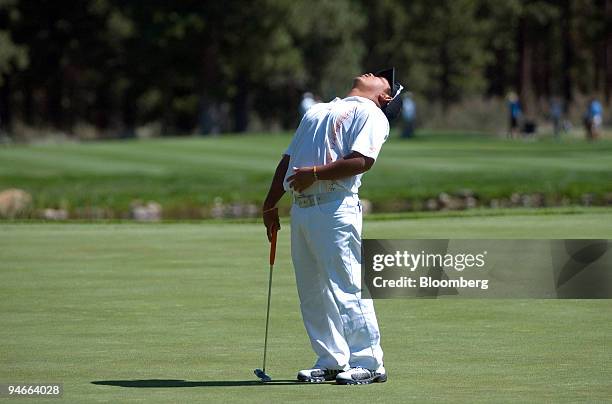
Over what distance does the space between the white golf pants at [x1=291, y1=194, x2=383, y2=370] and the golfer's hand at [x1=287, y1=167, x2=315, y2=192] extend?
0.16 metres

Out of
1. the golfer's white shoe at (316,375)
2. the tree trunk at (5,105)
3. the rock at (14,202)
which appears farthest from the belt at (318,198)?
the tree trunk at (5,105)

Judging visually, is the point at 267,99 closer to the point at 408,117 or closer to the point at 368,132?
the point at 408,117

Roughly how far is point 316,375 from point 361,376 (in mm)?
269

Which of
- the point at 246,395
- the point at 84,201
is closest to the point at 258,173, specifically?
the point at 84,201

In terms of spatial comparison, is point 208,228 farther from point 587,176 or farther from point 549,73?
point 549,73

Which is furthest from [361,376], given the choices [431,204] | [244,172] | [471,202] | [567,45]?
[567,45]

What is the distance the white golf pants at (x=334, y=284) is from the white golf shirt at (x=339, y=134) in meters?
0.14

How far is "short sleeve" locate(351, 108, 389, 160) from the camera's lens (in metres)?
8.86

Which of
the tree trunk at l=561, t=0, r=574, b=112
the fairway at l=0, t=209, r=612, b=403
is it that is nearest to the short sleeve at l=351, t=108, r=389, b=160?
the fairway at l=0, t=209, r=612, b=403

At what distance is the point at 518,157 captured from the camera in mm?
42969

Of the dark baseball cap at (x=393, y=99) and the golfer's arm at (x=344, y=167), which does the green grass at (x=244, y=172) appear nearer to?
the dark baseball cap at (x=393, y=99)

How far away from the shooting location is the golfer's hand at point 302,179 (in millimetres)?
8828

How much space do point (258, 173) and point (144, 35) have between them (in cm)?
3900

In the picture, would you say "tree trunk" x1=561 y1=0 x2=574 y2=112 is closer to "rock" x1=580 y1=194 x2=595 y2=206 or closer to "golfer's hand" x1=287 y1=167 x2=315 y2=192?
"rock" x1=580 y1=194 x2=595 y2=206
